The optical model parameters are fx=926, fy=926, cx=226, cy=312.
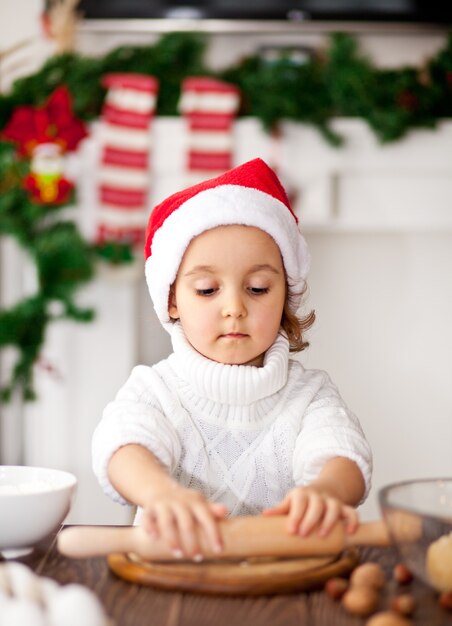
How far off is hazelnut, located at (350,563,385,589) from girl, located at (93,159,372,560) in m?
0.28

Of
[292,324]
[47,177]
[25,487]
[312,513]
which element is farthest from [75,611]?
[47,177]

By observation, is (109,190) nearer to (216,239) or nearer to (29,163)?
(29,163)

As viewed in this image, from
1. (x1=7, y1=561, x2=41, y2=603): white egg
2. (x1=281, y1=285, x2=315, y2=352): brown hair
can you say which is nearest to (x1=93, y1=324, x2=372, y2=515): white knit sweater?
(x1=281, y1=285, x2=315, y2=352): brown hair

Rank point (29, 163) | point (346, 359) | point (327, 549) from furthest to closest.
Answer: point (346, 359) → point (29, 163) → point (327, 549)

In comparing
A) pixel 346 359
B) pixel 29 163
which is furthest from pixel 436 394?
pixel 29 163

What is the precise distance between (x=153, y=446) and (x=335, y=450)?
0.67 ft

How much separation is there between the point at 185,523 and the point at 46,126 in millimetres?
1807

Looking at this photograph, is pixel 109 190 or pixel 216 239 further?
pixel 109 190

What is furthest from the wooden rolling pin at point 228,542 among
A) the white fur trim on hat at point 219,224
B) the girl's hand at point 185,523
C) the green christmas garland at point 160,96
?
the green christmas garland at point 160,96

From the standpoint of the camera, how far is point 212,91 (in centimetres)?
242

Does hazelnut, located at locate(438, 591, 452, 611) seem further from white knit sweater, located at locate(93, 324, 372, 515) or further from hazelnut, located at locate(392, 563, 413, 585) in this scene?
white knit sweater, located at locate(93, 324, 372, 515)

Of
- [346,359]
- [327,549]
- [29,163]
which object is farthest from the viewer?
[346,359]

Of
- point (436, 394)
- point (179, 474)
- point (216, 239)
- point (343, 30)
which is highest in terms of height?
point (343, 30)

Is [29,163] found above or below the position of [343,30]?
below
